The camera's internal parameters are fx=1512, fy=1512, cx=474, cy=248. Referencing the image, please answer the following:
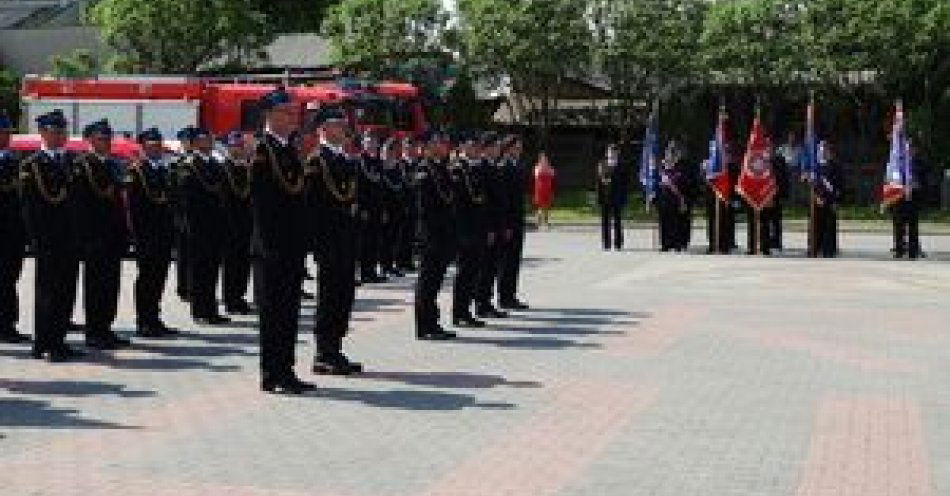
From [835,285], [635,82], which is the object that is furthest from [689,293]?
[635,82]

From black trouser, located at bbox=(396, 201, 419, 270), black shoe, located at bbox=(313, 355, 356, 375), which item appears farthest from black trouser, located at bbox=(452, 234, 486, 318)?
black trouser, located at bbox=(396, 201, 419, 270)

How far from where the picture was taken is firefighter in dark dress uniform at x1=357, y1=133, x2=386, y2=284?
13719mm

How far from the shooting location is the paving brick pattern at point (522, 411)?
24.4ft

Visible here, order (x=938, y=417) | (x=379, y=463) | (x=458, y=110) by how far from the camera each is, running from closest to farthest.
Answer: (x=379, y=463)
(x=938, y=417)
(x=458, y=110)

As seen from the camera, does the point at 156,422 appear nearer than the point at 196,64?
Yes

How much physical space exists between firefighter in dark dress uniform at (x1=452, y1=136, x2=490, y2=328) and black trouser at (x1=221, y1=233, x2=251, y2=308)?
2167 millimetres

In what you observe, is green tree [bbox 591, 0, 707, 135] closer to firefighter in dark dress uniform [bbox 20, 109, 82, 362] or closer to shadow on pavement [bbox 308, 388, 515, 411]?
firefighter in dark dress uniform [bbox 20, 109, 82, 362]

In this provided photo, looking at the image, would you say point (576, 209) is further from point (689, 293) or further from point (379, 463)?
point (379, 463)

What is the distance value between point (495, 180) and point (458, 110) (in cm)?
2819

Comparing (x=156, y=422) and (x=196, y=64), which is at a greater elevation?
(x=196, y=64)

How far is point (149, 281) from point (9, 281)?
1133mm

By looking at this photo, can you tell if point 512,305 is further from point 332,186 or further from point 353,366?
point 332,186

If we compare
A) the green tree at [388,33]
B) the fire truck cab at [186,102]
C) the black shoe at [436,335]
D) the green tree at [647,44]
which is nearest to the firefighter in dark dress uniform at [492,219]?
the black shoe at [436,335]

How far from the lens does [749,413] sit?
935cm
